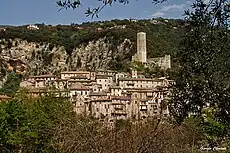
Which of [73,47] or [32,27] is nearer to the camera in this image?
[73,47]

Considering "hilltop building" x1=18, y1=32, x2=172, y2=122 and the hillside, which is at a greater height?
the hillside

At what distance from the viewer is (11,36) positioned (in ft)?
249

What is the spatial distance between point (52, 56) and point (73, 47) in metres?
4.99

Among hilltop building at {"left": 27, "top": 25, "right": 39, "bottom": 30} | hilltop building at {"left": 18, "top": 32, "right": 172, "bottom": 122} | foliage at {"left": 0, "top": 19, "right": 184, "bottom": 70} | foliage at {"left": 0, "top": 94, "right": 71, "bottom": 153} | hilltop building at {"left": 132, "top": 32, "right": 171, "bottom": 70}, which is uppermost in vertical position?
hilltop building at {"left": 27, "top": 25, "right": 39, "bottom": 30}

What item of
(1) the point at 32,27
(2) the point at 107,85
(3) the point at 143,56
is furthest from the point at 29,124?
(1) the point at 32,27

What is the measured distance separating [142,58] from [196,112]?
55.3m

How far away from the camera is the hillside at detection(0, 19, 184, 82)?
69.2 meters

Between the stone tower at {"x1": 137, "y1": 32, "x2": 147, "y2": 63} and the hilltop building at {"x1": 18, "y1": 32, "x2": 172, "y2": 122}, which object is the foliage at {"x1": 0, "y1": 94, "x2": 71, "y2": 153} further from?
the stone tower at {"x1": 137, "y1": 32, "x2": 147, "y2": 63}

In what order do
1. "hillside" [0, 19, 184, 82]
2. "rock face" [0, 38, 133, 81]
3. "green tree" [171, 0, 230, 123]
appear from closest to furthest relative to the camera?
"green tree" [171, 0, 230, 123]
"hillside" [0, 19, 184, 82]
"rock face" [0, 38, 133, 81]

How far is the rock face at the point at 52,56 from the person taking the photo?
70000 mm

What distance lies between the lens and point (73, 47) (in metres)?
78.5

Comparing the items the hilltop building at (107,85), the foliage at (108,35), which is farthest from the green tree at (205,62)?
the foliage at (108,35)

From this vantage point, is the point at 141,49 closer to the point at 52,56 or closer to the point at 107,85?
the point at 107,85

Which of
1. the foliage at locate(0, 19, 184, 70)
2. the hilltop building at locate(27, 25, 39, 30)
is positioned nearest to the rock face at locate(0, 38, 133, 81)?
the foliage at locate(0, 19, 184, 70)
